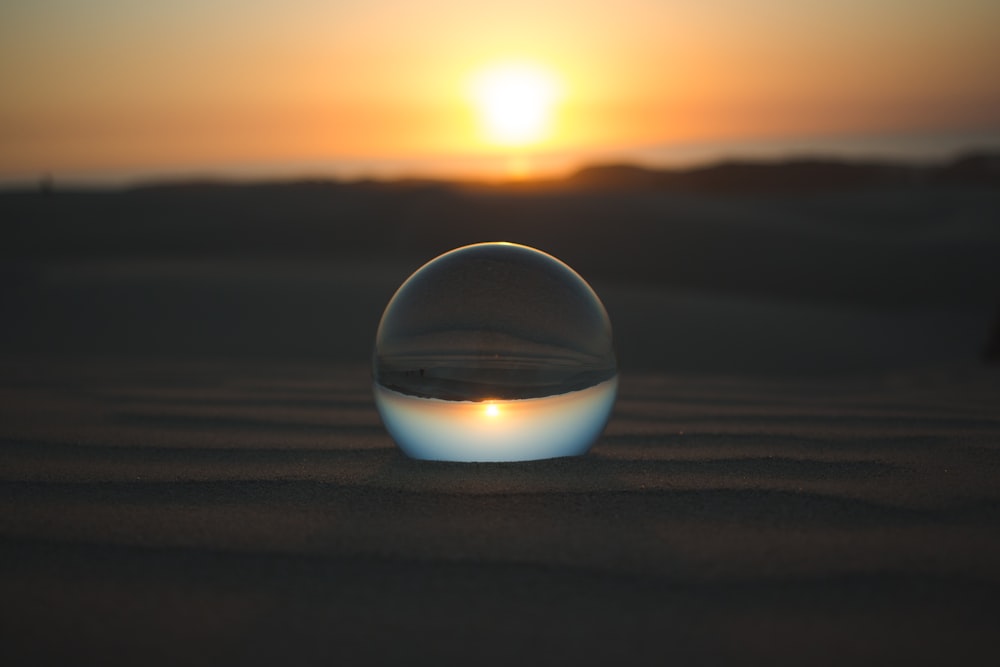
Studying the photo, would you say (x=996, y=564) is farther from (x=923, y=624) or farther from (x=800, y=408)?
(x=800, y=408)

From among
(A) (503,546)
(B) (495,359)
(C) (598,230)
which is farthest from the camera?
Answer: (C) (598,230)

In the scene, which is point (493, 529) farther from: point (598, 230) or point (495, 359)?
point (598, 230)

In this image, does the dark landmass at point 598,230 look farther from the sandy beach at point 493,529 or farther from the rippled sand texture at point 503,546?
the rippled sand texture at point 503,546

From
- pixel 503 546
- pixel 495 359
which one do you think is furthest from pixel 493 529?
pixel 495 359

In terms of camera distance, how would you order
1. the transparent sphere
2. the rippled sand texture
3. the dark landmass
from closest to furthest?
the rippled sand texture → the transparent sphere → the dark landmass

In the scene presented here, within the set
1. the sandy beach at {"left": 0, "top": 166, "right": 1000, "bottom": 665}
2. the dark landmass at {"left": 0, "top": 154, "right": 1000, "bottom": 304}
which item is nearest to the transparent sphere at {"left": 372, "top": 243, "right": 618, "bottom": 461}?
the sandy beach at {"left": 0, "top": 166, "right": 1000, "bottom": 665}

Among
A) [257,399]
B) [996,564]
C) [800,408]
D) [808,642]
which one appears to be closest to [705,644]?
[808,642]

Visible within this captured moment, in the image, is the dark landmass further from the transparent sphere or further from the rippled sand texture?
the transparent sphere

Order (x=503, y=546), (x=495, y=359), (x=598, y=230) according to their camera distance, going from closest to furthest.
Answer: (x=503, y=546)
(x=495, y=359)
(x=598, y=230)
